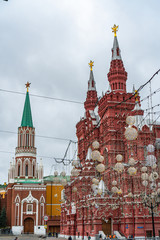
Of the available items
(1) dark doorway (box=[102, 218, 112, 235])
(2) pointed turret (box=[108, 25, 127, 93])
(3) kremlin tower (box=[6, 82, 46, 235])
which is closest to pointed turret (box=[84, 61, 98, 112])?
(2) pointed turret (box=[108, 25, 127, 93])

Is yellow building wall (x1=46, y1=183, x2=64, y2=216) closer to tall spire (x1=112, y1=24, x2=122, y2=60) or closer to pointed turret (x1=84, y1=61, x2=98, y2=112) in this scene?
pointed turret (x1=84, y1=61, x2=98, y2=112)

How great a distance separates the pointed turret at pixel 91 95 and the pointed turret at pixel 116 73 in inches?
400

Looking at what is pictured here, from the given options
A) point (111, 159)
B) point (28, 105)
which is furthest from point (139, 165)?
point (28, 105)

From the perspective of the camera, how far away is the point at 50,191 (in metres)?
67.5

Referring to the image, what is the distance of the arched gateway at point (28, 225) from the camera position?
61750mm

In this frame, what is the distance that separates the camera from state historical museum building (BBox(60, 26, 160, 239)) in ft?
116

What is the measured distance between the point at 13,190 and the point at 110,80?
32774mm

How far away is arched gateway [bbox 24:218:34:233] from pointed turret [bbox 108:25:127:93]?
33.1 meters

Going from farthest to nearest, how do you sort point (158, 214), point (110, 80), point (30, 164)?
point (30, 164) → point (110, 80) → point (158, 214)

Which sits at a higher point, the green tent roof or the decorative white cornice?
the green tent roof

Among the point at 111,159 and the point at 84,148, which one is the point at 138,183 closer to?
the point at 111,159

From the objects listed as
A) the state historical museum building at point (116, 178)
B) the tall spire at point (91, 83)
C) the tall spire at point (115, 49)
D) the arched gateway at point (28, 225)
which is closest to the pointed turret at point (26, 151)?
the arched gateway at point (28, 225)

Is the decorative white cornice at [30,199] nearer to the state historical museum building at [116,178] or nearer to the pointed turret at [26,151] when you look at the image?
the pointed turret at [26,151]

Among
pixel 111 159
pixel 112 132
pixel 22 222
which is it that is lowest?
pixel 22 222
